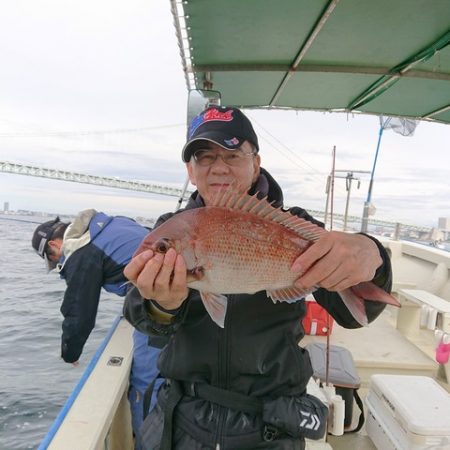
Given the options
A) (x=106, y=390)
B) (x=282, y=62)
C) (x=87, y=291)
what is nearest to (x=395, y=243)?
(x=282, y=62)

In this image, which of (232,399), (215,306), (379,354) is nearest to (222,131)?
(215,306)

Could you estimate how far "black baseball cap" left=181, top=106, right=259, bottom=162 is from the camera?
193 centimetres

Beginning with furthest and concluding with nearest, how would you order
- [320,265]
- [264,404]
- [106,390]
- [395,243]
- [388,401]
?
[395,243] < [388,401] < [106,390] < [264,404] < [320,265]

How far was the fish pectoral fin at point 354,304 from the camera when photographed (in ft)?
5.20

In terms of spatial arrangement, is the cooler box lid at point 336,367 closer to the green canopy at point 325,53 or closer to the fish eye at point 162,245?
the fish eye at point 162,245

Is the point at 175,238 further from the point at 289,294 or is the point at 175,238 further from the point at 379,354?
the point at 379,354

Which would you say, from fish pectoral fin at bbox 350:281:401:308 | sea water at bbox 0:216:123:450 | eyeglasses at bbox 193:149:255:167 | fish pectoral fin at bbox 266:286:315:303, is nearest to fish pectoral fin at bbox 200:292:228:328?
fish pectoral fin at bbox 266:286:315:303

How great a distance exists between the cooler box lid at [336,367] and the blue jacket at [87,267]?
1995 mm

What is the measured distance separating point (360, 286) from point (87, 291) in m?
2.91

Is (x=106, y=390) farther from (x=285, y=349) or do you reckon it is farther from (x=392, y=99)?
(x=392, y=99)

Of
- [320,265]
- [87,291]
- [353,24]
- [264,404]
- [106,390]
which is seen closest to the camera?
[320,265]

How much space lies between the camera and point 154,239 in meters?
1.55

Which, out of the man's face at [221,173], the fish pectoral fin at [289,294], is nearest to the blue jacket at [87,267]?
the man's face at [221,173]

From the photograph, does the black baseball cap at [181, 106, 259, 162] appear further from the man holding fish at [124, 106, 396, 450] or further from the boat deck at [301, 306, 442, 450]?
the boat deck at [301, 306, 442, 450]
